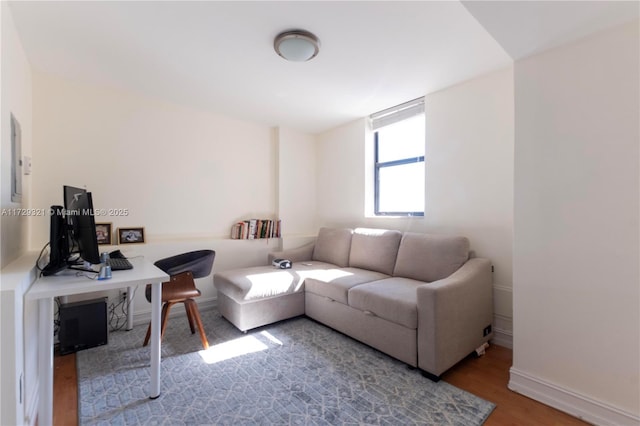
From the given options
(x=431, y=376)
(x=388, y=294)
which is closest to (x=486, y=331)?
(x=431, y=376)

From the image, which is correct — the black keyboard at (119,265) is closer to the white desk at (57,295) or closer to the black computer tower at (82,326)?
the white desk at (57,295)

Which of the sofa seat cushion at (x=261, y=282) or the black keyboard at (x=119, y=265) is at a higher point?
the black keyboard at (x=119, y=265)

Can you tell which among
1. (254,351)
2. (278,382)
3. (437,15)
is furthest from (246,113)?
(278,382)

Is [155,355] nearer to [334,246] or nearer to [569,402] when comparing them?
[334,246]

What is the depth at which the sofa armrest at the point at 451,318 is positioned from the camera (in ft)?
6.12

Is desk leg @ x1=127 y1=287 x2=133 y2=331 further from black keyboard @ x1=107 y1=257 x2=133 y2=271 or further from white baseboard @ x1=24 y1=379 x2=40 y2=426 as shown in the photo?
white baseboard @ x1=24 y1=379 x2=40 y2=426

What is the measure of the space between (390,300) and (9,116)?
111 inches

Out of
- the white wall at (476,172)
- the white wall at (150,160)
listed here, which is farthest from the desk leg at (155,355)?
the white wall at (476,172)

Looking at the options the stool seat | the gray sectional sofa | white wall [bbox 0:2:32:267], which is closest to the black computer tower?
the stool seat

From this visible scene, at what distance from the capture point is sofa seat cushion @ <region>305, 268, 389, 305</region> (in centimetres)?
254

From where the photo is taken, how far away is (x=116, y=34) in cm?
200

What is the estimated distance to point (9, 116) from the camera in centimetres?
173

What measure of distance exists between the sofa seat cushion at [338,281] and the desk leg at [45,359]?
1.92m

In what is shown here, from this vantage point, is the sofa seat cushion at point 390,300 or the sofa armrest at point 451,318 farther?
the sofa seat cushion at point 390,300
